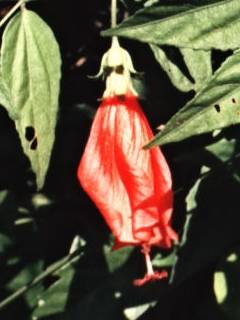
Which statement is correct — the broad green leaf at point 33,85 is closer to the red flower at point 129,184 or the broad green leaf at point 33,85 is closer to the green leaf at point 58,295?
the red flower at point 129,184

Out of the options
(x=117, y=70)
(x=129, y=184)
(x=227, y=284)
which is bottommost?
(x=227, y=284)

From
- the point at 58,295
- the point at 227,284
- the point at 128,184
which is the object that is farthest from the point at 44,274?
the point at 128,184

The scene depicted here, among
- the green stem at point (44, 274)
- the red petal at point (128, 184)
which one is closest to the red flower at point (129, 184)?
the red petal at point (128, 184)

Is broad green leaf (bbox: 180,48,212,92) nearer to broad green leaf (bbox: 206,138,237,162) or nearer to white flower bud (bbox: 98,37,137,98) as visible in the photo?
white flower bud (bbox: 98,37,137,98)

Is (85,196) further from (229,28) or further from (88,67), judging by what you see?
(229,28)

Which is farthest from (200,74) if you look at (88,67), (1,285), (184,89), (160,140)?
(1,285)

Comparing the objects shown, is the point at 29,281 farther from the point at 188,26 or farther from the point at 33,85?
the point at 188,26
